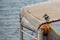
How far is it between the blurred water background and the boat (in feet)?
7.09

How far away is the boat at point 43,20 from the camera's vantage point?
47.4 inches

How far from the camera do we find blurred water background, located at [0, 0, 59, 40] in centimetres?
434

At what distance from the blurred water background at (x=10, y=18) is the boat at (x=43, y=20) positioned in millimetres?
2161

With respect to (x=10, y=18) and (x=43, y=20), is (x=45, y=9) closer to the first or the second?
(x=43, y=20)

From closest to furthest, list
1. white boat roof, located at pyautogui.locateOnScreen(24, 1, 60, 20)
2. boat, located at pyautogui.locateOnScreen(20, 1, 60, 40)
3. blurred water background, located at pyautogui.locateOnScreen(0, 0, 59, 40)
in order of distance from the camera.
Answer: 1. boat, located at pyautogui.locateOnScreen(20, 1, 60, 40)
2. white boat roof, located at pyautogui.locateOnScreen(24, 1, 60, 20)
3. blurred water background, located at pyautogui.locateOnScreen(0, 0, 59, 40)

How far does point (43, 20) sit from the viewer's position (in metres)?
1.29

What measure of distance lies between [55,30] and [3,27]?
3599 millimetres

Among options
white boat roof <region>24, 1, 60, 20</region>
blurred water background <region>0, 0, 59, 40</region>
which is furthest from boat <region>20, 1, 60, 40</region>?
blurred water background <region>0, 0, 59, 40</region>

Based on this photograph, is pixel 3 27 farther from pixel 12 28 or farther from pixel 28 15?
pixel 28 15

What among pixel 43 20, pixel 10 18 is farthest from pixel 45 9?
pixel 10 18

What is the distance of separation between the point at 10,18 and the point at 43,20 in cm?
391

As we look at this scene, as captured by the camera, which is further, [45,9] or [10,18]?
[10,18]

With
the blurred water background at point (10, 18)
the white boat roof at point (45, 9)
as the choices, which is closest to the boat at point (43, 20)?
the white boat roof at point (45, 9)

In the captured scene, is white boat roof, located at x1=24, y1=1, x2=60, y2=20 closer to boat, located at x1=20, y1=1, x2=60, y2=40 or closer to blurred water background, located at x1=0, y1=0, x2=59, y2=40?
boat, located at x1=20, y1=1, x2=60, y2=40
